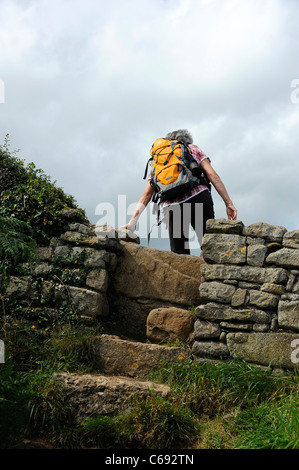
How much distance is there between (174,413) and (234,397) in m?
0.70

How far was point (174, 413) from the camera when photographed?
4172mm

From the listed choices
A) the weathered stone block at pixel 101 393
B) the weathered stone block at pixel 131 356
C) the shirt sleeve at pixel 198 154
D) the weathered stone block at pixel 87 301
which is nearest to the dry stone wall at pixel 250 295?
the weathered stone block at pixel 131 356

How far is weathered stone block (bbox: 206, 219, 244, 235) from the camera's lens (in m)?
5.34

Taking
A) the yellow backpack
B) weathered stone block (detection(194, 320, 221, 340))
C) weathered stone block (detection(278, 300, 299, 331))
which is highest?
the yellow backpack

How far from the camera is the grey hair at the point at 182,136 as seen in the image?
20.5ft

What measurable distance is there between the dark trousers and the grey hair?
2.72 ft

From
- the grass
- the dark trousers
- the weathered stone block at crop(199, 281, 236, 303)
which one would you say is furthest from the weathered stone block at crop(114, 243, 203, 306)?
the grass

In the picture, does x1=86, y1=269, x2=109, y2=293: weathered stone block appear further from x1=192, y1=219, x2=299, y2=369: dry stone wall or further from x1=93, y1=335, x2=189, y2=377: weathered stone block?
x1=192, y1=219, x2=299, y2=369: dry stone wall

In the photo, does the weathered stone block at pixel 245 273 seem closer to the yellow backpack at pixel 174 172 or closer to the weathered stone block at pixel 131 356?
the weathered stone block at pixel 131 356

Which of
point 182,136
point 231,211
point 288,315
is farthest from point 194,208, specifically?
point 288,315

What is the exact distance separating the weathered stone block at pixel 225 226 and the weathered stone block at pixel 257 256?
296mm
